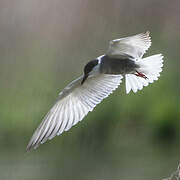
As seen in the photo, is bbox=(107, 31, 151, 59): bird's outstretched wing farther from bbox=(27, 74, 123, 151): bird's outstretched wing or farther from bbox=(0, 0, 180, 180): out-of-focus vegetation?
bbox=(0, 0, 180, 180): out-of-focus vegetation

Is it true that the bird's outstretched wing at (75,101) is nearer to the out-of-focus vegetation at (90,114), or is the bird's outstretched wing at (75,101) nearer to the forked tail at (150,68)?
the forked tail at (150,68)

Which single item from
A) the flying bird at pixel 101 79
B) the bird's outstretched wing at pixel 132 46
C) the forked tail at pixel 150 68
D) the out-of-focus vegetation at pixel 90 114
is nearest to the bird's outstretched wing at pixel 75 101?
the flying bird at pixel 101 79

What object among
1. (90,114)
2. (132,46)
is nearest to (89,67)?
(132,46)

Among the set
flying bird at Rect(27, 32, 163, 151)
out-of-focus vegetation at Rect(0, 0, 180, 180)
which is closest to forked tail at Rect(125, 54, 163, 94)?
flying bird at Rect(27, 32, 163, 151)

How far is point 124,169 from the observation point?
6984 millimetres

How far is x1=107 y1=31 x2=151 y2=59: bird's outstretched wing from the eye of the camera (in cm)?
448

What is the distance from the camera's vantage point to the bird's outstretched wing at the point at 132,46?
448cm

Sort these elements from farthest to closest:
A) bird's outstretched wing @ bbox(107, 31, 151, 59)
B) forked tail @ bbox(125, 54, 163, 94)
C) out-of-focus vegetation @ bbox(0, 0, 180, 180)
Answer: out-of-focus vegetation @ bbox(0, 0, 180, 180) → forked tail @ bbox(125, 54, 163, 94) → bird's outstretched wing @ bbox(107, 31, 151, 59)

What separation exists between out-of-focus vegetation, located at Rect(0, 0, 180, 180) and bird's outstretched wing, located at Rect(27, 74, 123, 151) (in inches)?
73.2

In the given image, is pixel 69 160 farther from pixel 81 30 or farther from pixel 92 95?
pixel 92 95

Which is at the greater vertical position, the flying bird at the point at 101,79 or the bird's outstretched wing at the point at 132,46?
the bird's outstretched wing at the point at 132,46

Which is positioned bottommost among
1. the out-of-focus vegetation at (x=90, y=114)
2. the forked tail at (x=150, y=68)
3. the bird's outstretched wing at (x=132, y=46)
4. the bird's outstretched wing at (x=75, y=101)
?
the out-of-focus vegetation at (x=90, y=114)

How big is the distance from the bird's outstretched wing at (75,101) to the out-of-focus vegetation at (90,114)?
6.10 feet

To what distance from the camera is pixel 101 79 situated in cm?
495
